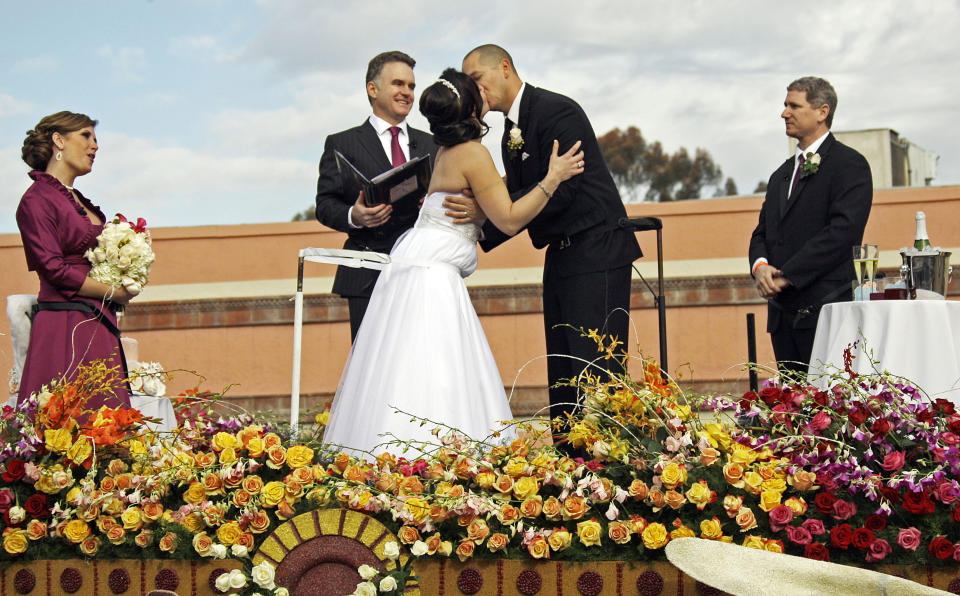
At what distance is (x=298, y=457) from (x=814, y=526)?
127cm

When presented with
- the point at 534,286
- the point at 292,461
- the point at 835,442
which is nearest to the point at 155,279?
the point at 534,286

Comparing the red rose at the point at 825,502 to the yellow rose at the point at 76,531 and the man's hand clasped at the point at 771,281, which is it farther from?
the man's hand clasped at the point at 771,281

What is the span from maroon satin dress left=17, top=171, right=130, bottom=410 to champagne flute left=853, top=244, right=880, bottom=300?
3.18 meters

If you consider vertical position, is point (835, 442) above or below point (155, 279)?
below

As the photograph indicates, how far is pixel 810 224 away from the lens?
488cm

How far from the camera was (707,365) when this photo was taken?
34.2ft

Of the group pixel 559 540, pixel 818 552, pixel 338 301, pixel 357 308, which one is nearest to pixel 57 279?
pixel 357 308

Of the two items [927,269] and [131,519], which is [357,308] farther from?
[927,269]

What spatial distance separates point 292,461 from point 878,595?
1.41 metres

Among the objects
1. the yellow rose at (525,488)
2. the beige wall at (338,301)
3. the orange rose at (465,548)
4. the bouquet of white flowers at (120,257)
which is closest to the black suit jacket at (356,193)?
the bouquet of white flowers at (120,257)

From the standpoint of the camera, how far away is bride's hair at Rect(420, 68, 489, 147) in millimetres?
3723

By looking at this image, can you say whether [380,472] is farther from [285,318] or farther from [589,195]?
[285,318]

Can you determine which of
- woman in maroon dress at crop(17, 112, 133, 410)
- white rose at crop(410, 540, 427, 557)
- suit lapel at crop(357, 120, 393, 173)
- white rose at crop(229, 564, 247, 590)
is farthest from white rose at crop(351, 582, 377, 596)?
suit lapel at crop(357, 120, 393, 173)

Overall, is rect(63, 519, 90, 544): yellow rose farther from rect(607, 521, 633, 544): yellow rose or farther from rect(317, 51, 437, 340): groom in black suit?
rect(317, 51, 437, 340): groom in black suit
